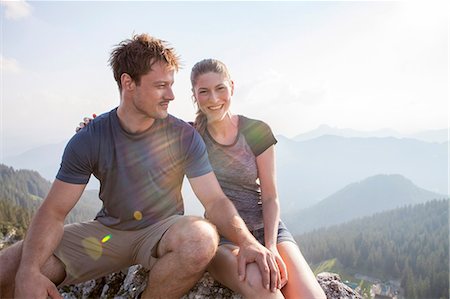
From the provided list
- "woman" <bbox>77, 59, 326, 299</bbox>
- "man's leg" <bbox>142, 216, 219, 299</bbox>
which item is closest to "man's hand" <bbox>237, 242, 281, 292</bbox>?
"man's leg" <bbox>142, 216, 219, 299</bbox>

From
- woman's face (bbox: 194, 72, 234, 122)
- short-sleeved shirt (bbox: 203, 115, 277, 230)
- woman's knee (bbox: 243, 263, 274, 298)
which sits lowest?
woman's knee (bbox: 243, 263, 274, 298)

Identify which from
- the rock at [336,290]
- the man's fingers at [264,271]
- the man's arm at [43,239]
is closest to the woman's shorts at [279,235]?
the rock at [336,290]

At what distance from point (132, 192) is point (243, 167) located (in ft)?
5.92

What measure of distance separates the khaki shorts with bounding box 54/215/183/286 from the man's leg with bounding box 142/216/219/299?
0.44 metres

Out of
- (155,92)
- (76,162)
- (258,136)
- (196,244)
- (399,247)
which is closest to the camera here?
(196,244)

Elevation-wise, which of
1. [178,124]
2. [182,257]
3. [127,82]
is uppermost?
[127,82]

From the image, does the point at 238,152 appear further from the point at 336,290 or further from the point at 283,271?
the point at 336,290

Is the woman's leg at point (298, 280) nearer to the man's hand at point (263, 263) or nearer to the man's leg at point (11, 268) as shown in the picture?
the man's hand at point (263, 263)

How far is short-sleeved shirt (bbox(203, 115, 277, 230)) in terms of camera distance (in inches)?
229

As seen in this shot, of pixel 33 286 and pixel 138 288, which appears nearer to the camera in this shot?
pixel 33 286

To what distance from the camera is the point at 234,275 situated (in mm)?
4730

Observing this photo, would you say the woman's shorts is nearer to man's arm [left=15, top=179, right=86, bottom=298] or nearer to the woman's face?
the woman's face

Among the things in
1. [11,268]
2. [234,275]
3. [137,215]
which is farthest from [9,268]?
[234,275]

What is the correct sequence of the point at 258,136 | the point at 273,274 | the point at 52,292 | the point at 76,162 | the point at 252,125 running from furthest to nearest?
1. the point at 252,125
2. the point at 258,136
3. the point at 76,162
4. the point at 52,292
5. the point at 273,274
